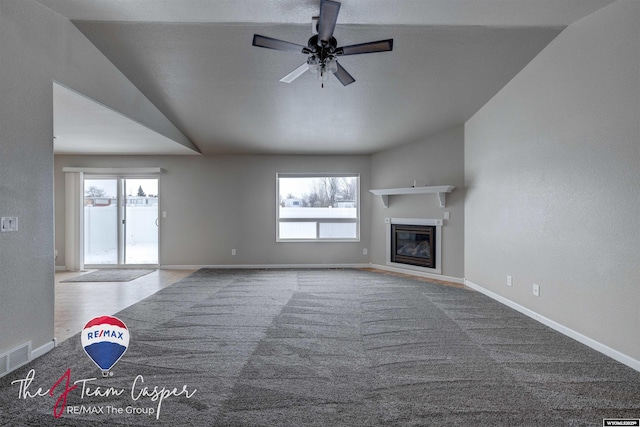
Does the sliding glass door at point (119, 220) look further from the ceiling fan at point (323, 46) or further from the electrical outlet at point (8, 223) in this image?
A: the ceiling fan at point (323, 46)

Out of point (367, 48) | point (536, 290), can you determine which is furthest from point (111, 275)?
point (536, 290)

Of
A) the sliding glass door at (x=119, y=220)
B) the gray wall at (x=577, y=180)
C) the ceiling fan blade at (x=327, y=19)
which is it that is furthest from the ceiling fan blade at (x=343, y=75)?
the sliding glass door at (x=119, y=220)

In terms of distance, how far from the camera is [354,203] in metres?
6.84

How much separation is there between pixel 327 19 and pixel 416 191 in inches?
150

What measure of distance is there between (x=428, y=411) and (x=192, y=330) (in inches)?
87.6

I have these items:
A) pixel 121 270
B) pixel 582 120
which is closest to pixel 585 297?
pixel 582 120

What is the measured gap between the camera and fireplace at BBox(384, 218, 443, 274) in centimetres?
561

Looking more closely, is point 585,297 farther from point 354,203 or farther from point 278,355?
point 354,203

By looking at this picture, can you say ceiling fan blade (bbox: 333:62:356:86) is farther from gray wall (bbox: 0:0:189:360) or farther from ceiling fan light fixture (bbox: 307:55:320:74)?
gray wall (bbox: 0:0:189:360)

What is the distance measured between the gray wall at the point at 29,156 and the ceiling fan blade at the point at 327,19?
7.14 ft

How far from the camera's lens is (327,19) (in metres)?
2.29

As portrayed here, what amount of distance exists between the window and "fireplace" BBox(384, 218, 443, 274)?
2.62 feet

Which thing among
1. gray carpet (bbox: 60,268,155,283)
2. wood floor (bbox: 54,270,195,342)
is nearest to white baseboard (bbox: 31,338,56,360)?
wood floor (bbox: 54,270,195,342)

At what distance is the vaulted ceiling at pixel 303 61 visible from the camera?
272 centimetres
